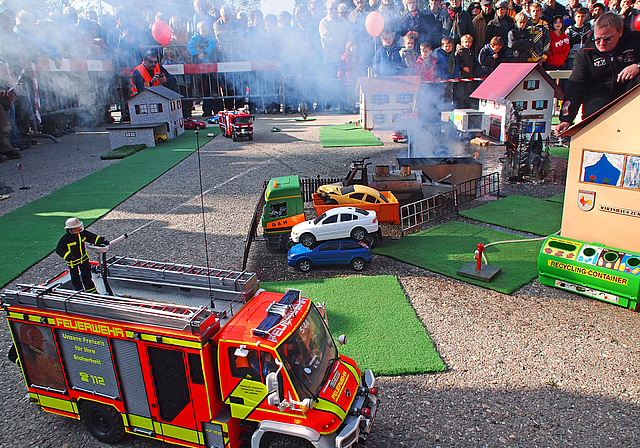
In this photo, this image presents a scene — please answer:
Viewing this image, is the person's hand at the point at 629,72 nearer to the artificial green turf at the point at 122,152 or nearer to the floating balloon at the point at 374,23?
the floating balloon at the point at 374,23

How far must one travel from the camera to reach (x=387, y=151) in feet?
90.1

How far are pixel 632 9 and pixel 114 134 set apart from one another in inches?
1230

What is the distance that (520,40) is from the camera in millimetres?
29453

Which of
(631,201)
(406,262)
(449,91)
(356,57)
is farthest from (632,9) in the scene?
(406,262)

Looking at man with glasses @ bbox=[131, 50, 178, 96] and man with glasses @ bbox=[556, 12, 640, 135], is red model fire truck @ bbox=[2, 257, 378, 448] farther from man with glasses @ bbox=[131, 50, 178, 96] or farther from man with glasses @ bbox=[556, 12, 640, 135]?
man with glasses @ bbox=[131, 50, 178, 96]

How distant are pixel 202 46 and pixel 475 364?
3967cm

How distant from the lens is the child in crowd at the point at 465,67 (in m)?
30.6

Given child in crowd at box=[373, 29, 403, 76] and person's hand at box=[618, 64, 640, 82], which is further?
child in crowd at box=[373, 29, 403, 76]

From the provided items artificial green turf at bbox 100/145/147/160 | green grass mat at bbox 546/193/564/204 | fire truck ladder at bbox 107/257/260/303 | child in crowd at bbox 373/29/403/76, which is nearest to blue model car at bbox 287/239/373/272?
fire truck ladder at bbox 107/257/260/303

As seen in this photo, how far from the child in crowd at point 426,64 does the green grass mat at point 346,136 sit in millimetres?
5234

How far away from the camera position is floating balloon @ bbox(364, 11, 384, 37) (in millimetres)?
30812

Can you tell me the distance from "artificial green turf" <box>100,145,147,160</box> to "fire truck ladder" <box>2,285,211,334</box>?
23455 millimetres

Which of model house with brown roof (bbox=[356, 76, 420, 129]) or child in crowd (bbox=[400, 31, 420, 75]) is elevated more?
child in crowd (bbox=[400, 31, 420, 75])

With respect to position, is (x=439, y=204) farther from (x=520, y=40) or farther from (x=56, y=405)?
(x=520, y=40)
